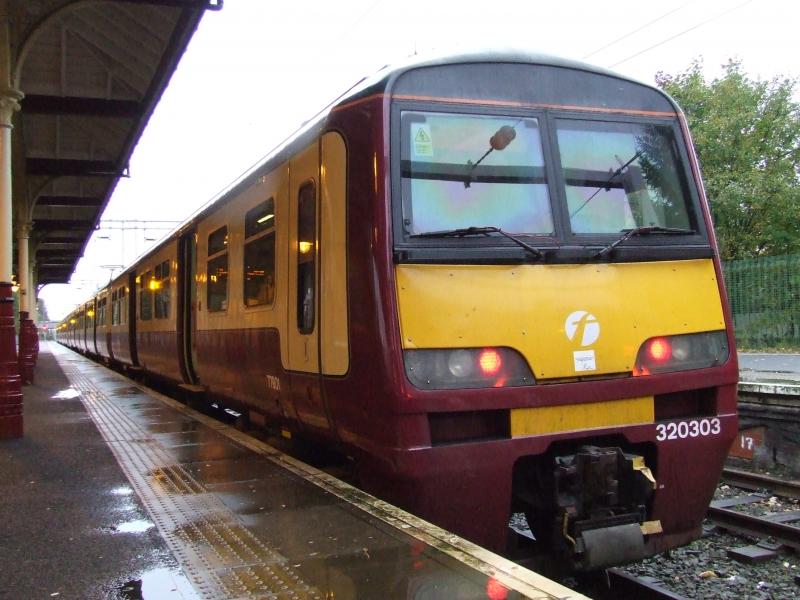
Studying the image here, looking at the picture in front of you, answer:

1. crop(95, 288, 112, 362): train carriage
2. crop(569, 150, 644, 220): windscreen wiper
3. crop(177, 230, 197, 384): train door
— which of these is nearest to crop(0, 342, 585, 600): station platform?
crop(569, 150, 644, 220): windscreen wiper

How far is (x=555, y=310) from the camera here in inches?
157

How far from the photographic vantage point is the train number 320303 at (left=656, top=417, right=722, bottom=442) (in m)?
4.17

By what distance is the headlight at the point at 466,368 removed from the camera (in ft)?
12.3

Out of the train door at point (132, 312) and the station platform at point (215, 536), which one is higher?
the train door at point (132, 312)

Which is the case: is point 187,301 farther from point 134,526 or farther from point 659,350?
point 659,350

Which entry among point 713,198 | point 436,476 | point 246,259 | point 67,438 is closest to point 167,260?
point 67,438

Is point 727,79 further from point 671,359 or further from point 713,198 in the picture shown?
point 671,359

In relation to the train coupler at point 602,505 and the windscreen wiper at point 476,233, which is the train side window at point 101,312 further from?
the train coupler at point 602,505

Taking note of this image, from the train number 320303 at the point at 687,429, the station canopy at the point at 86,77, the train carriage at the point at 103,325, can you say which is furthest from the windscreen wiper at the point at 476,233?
the train carriage at the point at 103,325

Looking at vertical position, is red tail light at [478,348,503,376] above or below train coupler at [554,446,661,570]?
above

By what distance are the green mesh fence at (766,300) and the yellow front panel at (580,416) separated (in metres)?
15.7

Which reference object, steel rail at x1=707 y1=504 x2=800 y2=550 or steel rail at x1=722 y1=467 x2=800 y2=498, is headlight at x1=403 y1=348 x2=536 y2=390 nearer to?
steel rail at x1=707 y1=504 x2=800 y2=550

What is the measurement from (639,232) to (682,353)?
75 centimetres

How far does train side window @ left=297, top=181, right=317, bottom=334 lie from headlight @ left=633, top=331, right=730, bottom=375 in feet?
6.82
